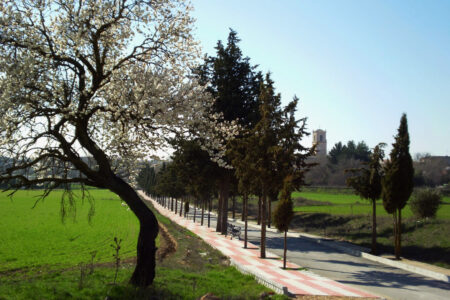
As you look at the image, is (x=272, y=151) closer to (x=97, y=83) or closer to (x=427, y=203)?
(x=97, y=83)

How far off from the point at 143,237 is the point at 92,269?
3031 millimetres

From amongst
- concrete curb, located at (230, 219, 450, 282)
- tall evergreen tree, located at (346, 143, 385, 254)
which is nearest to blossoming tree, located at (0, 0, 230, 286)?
concrete curb, located at (230, 219, 450, 282)

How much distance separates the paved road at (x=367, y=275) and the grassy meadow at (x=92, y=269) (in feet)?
14.9

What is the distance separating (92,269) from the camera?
496 inches

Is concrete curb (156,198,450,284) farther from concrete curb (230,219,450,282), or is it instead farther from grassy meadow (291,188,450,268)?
grassy meadow (291,188,450,268)

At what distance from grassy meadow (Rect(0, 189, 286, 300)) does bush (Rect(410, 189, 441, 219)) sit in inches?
643

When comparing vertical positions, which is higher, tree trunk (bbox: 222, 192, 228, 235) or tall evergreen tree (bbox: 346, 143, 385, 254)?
tall evergreen tree (bbox: 346, 143, 385, 254)

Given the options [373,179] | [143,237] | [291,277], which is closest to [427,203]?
[373,179]

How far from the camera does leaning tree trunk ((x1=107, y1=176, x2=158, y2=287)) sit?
1051 cm

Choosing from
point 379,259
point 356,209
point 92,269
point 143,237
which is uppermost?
point 143,237

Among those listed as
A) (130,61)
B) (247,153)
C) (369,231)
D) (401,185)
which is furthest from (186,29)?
(369,231)

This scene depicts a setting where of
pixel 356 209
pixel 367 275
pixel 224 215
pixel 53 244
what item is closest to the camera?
pixel 367 275

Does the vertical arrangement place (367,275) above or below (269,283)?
below

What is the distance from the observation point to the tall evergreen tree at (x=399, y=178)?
21938mm
